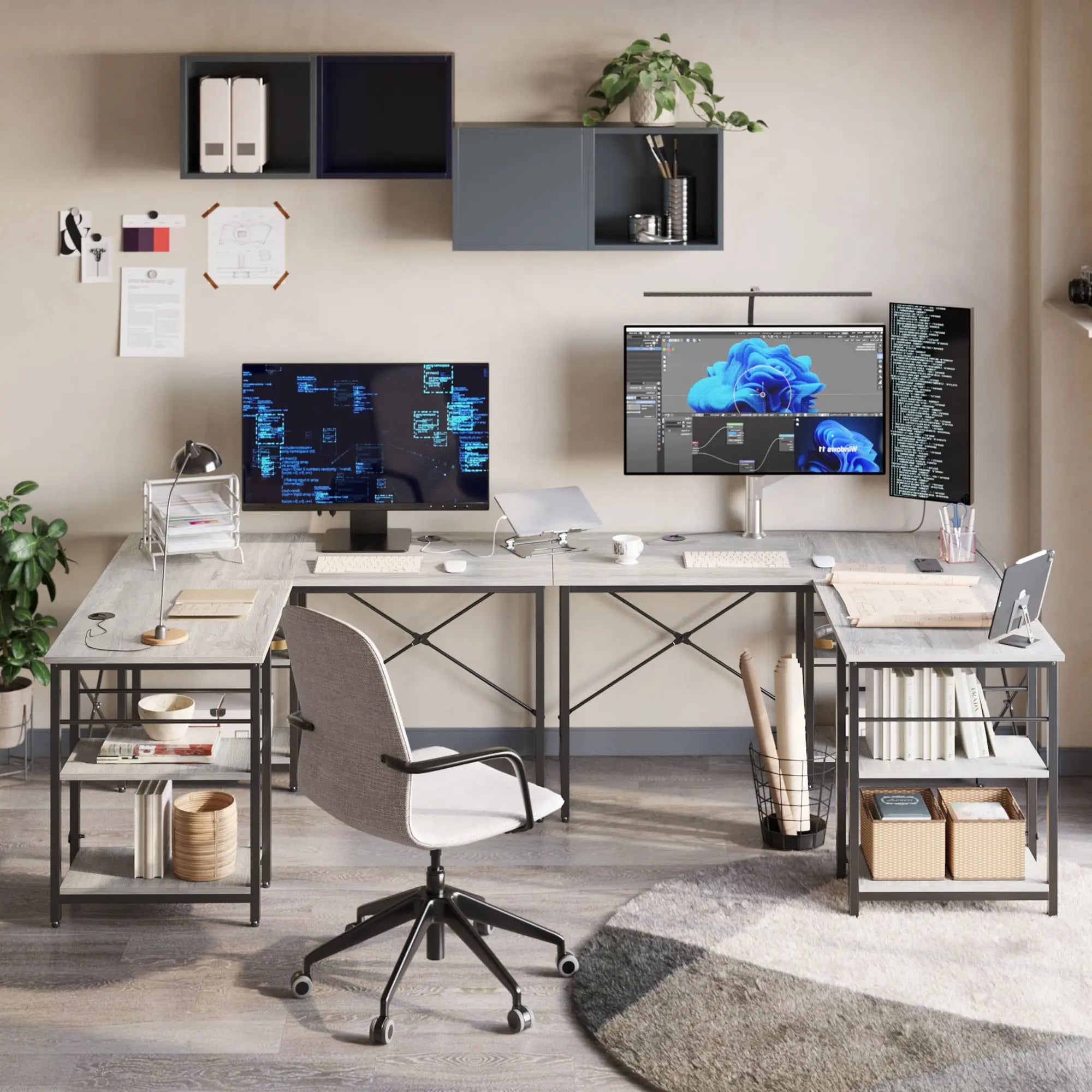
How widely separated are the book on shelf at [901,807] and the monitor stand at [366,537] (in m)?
1.57

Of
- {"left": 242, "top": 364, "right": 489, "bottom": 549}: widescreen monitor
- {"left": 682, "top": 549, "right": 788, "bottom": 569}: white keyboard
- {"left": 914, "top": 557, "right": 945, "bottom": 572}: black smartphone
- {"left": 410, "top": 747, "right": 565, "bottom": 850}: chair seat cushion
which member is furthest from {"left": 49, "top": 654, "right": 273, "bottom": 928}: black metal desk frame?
{"left": 914, "top": 557, "right": 945, "bottom": 572}: black smartphone

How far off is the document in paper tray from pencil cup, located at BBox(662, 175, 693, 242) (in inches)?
47.7

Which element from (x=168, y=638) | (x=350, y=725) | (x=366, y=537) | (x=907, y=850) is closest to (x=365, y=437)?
(x=366, y=537)

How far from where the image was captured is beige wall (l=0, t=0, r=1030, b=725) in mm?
4555

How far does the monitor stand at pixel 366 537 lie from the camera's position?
448 centimetres

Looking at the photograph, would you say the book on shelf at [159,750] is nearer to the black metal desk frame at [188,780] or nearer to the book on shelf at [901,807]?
the black metal desk frame at [188,780]

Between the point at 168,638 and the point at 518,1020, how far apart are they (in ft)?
4.12

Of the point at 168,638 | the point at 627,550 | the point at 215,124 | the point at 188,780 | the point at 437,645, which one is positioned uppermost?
the point at 215,124

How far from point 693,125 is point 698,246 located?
1.23ft

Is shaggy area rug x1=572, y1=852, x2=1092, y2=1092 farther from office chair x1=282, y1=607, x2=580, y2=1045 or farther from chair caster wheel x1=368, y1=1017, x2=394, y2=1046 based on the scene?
chair caster wheel x1=368, y1=1017, x2=394, y2=1046

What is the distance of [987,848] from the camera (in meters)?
3.75

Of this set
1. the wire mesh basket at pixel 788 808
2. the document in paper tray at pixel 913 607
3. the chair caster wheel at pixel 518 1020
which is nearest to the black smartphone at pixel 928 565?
the document in paper tray at pixel 913 607

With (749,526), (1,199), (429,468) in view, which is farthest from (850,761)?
(1,199)

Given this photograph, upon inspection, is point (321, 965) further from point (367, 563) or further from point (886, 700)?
point (886, 700)
